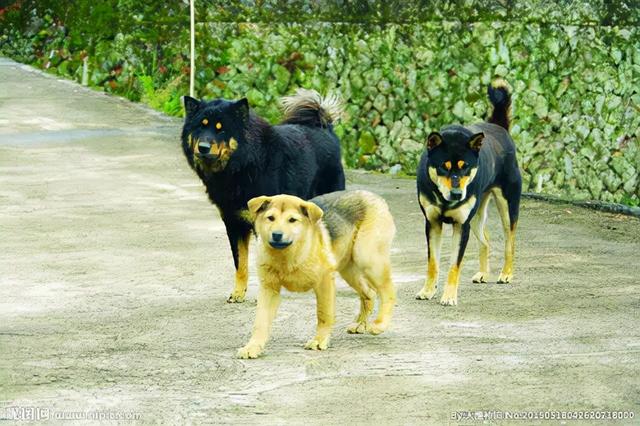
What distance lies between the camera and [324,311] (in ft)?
25.8

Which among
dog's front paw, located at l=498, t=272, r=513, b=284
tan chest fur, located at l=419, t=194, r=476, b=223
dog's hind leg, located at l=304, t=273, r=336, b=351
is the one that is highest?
tan chest fur, located at l=419, t=194, r=476, b=223

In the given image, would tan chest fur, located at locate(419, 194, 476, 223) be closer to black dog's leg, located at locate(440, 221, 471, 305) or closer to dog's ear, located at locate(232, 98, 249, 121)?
black dog's leg, located at locate(440, 221, 471, 305)

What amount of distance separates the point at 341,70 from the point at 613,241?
28.7 ft

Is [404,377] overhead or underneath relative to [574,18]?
underneath

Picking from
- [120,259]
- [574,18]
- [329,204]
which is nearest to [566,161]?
[574,18]

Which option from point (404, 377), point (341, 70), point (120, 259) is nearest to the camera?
point (404, 377)

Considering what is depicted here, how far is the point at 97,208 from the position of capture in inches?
527

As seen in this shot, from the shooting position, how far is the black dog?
9.23 meters

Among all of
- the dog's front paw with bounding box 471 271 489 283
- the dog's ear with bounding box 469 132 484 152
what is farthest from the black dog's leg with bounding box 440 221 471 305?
the dog's front paw with bounding box 471 271 489 283

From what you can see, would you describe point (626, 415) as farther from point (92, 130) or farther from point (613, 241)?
point (92, 130)

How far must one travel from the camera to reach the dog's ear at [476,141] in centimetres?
930

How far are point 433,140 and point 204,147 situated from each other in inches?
65.3

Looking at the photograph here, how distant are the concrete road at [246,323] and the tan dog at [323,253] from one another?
0.74 ft

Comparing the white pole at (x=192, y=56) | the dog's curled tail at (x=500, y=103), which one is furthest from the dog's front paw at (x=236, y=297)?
the white pole at (x=192, y=56)
